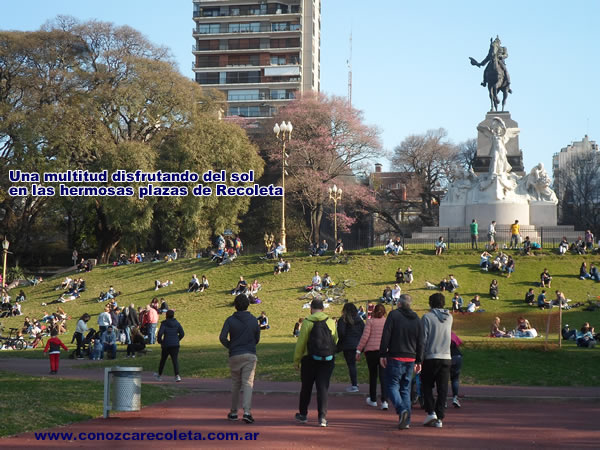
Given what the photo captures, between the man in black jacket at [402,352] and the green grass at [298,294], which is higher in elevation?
the man in black jacket at [402,352]

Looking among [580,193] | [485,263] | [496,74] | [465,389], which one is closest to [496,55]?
[496,74]

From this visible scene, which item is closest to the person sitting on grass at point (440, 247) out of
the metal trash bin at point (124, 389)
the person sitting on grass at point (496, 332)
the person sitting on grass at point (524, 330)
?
the person sitting on grass at point (524, 330)

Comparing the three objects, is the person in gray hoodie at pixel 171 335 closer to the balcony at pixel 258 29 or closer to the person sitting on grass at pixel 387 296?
the person sitting on grass at pixel 387 296

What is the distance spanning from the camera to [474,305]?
33.1m

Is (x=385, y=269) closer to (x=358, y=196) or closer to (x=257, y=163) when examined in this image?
(x=257, y=163)

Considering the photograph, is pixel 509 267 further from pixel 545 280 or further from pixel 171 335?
pixel 171 335

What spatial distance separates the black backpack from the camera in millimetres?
10680

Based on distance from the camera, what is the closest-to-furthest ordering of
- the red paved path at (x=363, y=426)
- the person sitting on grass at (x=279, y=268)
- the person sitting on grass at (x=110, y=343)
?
1. the red paved path at (x=363, y=426)
2. the person sitting on grass at (x=110, y=343)
3. the person sitting on grass at (x=279, y=268)

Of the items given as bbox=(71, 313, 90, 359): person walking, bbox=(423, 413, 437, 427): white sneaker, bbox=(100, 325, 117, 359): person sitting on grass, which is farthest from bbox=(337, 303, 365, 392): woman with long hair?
bbox=(71, 313, 90, 359): person walking

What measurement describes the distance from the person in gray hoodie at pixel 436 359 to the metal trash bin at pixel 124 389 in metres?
4.18

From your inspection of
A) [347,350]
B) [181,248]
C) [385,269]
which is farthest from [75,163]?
[347,350]

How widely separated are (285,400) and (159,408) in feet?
7.63

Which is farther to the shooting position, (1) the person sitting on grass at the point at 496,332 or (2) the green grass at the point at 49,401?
(1) the person sitting on grass at the point at 496,332

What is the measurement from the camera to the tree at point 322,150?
62812 mm
